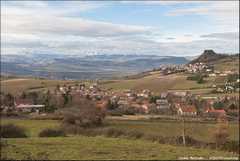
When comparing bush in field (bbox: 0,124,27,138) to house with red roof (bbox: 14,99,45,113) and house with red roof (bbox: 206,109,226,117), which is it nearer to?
house with red roof (bbox: 206,109,226,117)

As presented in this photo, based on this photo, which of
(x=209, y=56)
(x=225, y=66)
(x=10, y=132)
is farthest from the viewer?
(x=209, y=56)

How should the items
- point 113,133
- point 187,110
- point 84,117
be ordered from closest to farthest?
1. point 113,133
2. point 84,117
3. point 187,110

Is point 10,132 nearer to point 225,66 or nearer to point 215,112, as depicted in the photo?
point 215,112

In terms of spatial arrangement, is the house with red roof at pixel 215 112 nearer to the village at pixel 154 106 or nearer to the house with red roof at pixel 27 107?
the village at pixel 154 106

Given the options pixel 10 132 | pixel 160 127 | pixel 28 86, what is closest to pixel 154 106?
pixel 160 127

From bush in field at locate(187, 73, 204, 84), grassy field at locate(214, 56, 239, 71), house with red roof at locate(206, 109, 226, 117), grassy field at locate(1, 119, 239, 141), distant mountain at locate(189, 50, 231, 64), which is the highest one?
distant mountain at locate(189, 50, 231, 64)

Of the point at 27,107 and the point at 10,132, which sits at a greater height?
the point at 10,132

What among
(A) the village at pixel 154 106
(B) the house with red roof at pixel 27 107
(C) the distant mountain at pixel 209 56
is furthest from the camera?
(C) the distant mountain at pixel 209 56

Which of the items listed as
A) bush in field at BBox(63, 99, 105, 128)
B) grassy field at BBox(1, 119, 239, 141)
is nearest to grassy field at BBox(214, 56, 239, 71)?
grassy field at BBox(1, 119, 239, 141)

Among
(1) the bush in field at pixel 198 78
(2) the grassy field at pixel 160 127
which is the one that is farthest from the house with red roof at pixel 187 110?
(1) the bush in field at pixel 198 78

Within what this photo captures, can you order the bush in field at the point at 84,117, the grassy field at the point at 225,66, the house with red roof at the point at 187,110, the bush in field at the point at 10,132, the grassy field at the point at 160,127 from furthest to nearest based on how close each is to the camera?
the grassy field at the point at 225,66
the house with red roof at the point at 187,110
the bush in field at the point at 84,117
the grassy field at the point at 160,127
the bush in field at the point at 10,132

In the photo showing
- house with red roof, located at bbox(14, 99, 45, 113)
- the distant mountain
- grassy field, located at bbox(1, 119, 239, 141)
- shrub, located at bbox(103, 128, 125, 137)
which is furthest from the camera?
the distant mountain

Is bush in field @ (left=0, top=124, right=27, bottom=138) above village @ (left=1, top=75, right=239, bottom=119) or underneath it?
above
